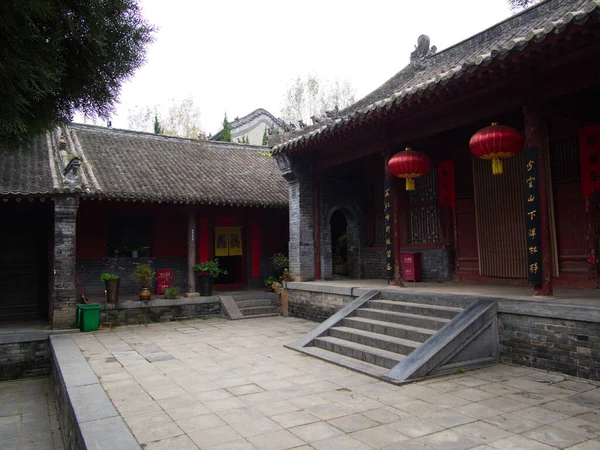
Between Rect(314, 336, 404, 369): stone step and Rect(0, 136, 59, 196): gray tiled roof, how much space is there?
5.65 metres

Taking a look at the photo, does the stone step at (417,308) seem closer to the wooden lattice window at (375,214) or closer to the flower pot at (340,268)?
the wooden lattice window at (375,214)

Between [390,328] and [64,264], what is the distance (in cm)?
624

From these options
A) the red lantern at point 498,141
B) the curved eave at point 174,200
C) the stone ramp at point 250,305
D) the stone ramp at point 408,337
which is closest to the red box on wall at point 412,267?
the stone ramp at point 408,337

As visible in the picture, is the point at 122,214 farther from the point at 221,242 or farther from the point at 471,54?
the point at 471,54

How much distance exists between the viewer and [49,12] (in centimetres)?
321

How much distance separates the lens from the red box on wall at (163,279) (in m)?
11.4

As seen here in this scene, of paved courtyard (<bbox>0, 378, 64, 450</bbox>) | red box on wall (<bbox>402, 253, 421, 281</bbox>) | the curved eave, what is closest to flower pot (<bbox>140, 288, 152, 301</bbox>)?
the curved eave

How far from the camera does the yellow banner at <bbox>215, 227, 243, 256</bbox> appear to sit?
41.2ft

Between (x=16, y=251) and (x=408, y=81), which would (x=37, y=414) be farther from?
(x=408, y=81)

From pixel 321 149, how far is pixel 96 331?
572 centimetres

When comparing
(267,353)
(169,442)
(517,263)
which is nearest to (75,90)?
(169,442)

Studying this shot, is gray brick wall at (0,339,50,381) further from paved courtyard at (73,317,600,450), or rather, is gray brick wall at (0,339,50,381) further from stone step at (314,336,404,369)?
stone step at (314,336,404,369)

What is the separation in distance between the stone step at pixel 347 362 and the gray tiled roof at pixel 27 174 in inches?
220

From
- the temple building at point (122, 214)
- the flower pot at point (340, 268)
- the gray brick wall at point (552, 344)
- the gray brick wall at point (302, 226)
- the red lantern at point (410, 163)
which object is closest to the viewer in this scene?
the gray brick wall at point (552, 344)
